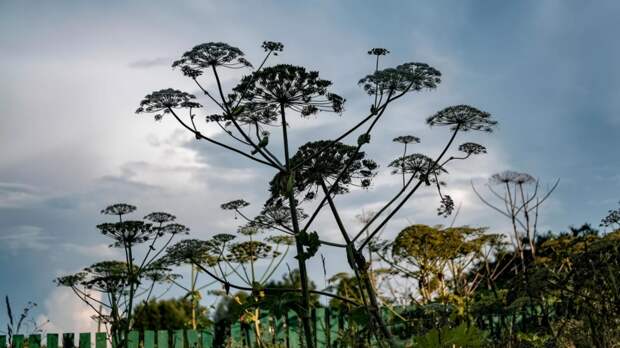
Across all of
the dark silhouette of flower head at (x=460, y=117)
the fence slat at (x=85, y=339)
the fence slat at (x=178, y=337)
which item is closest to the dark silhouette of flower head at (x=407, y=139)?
the dark silhouette of flower head at (x=460, y=117)

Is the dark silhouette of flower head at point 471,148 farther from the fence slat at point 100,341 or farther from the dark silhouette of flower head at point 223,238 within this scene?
the fence slat at point 100,341

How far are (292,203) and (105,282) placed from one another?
3983 mm

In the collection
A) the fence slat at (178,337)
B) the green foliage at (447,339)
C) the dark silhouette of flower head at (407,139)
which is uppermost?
the dark silhouette of flower head at (407,139)

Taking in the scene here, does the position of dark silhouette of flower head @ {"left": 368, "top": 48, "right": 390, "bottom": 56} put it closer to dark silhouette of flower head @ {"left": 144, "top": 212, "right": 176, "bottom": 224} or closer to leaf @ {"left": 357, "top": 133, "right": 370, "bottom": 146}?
leaf @ {"left": 357, "top": 133, "right": 370, "bottom": 146}

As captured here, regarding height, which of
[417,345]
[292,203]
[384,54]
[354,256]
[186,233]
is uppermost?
[384,54]

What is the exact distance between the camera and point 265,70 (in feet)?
18.9

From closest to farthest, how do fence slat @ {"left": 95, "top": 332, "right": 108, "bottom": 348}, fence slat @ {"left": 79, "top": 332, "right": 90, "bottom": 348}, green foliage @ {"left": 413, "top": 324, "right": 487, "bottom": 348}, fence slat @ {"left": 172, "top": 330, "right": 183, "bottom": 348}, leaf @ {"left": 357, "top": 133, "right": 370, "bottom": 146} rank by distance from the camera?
green foliage @ {"left": 413, "top": 324, "right": 487, "bottom": 348} → leaf @ {"left": 357, "top": 133, "right": 370, "bottom": 146} → fence slat @ {"left": 172, "top": 330, "right": 183, "bottom": 348} → fence slat @ {"left": 95, "top": 332, "right": 108, "bottom": 348} → fence slat @ {"left": 79, "top": 332, "right": 90, "bottom": 348}

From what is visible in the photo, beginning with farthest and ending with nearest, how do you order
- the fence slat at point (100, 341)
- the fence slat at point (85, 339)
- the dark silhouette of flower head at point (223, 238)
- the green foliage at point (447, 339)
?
the fence slat at point (85, 339) < the fence slat at point (100, 341) < the dark silhouette of flower head at point (223, 238) < the green foliage at point (447, 339)

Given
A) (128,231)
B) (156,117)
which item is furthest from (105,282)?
(156,117)

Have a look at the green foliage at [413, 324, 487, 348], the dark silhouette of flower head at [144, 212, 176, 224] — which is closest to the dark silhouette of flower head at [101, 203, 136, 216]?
the dark silhouette of flower head at [144, 212, 176, 224]

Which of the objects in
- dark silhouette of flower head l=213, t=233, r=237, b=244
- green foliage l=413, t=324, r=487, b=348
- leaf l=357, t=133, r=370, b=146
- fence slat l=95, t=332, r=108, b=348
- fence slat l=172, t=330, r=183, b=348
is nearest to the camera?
green foliage l=413, t=324, r=487, b=348

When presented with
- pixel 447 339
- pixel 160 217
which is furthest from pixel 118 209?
pixel 447 339

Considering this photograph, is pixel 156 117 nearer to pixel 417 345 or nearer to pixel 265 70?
A: pixel 265 70

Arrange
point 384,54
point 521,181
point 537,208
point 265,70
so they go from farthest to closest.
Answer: point 521,181, point 537,208, point 384,54, point 265,70
